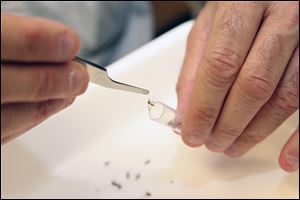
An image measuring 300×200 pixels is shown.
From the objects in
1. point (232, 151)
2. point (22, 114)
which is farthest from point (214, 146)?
point (22, 114)

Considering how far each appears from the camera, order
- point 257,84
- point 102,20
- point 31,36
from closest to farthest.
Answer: point 31,36
point 257,84
point 102,20

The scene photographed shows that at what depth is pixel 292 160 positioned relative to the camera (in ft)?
1.58

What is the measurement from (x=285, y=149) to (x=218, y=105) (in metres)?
0.09

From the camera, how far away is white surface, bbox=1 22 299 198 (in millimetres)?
523

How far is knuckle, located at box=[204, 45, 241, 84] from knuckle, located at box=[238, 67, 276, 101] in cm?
1

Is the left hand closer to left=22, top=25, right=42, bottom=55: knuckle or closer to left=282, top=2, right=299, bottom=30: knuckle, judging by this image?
left=282, top=2, right=299, bottom=30: knuckle

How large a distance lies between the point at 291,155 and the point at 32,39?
0.31 m

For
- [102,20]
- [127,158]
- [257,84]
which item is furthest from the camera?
[102,20]

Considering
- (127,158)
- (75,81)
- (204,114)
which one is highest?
(75,81)

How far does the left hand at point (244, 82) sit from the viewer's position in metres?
0.46

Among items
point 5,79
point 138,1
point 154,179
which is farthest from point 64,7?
point 5,79

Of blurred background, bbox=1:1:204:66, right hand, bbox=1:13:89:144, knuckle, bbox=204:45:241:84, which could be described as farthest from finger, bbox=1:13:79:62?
blurred background, bbox=1:1:204:66

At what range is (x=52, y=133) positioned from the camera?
55cm

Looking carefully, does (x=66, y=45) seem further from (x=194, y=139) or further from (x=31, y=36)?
(x=194, y=139)
